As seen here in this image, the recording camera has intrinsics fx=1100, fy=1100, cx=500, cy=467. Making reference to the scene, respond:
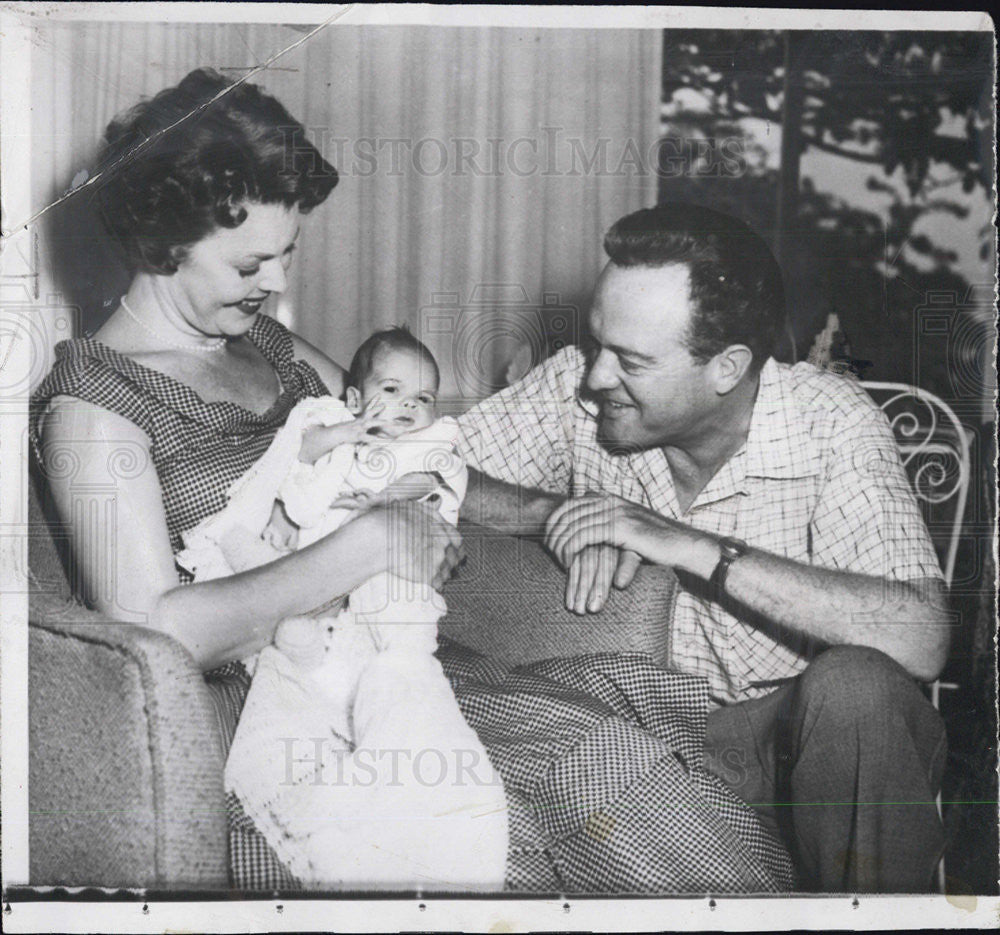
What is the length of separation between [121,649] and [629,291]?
48.9 inches

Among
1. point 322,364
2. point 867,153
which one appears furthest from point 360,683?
point 867,153

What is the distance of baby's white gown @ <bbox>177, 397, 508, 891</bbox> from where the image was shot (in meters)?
2.24

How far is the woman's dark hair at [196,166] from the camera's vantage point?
7.54 ft

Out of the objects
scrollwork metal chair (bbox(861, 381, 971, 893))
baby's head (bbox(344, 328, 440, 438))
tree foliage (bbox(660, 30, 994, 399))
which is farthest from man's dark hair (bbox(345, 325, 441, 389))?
scrollwork metal chair (bbox(861, 381, 971, 893))

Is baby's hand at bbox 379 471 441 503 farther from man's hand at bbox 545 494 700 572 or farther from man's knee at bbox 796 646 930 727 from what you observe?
man's knee at bbox 796 646 930 727

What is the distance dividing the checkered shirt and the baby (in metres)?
0.17

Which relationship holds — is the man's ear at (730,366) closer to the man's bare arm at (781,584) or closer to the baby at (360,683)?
the man's bare arm at (781,584)

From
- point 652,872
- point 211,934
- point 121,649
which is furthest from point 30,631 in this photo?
point 652,872

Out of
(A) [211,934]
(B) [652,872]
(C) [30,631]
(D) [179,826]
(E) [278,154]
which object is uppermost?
(E) [278,154]

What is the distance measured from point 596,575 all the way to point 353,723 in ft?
1.92

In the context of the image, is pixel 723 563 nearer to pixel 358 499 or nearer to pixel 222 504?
pixel 358 499

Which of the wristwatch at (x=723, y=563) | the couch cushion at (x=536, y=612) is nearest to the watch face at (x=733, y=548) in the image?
the wristwatch at (x=723, y=563)

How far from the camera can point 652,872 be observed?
88.9 inches

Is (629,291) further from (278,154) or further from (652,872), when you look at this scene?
(652,872)
